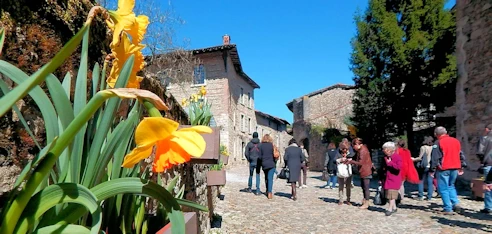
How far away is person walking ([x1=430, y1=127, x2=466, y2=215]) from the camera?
6.08 m

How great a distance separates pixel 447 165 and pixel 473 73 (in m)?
5.23

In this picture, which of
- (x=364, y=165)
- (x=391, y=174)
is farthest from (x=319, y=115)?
(x=391, y=174)

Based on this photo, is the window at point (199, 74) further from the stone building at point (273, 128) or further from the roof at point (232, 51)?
the stone building at point (273, 128)

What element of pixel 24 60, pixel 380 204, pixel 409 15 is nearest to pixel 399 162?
pixel 380 204

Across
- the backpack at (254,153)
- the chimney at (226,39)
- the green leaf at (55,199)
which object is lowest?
the green leaf at (55,199)

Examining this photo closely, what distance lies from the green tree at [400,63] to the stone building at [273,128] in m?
13.6

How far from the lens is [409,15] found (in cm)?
1423

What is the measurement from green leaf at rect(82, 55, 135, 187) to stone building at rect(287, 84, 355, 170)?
20.5 m

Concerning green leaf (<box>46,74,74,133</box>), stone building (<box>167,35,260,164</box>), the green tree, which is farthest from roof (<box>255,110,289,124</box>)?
green leaf (<box>46,74,74,133</box>)

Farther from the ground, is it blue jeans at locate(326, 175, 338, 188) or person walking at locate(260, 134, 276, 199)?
person walking at locate(260, 134, 276, 199)

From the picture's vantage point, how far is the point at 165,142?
2.34 feet

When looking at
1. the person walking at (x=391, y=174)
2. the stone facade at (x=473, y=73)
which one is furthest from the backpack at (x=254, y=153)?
the stone facade at (x=473, y=73)

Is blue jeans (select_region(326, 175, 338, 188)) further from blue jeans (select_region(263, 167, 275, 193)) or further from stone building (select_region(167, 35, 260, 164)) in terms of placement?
stone building (select_region(167, 35, 260, 164))

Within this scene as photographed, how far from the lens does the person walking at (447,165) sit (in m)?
Result: 6.08
